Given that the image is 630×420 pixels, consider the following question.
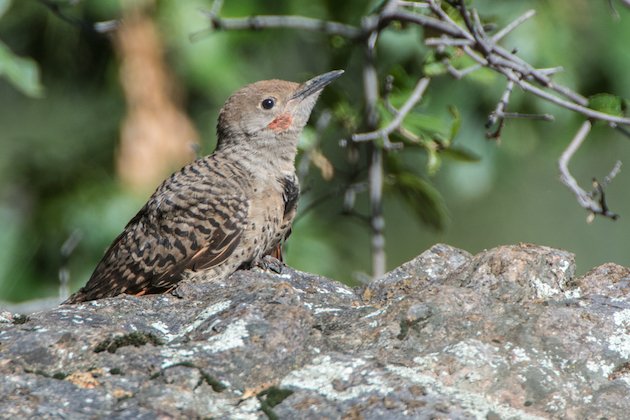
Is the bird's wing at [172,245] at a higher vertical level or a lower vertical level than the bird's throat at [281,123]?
lower

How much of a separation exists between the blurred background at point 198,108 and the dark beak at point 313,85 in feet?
0.92

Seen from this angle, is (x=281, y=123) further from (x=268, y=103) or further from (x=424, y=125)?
(x=424, y=125)

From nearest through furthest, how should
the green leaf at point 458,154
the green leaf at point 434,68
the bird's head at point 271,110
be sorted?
1. the green leaf at point 434,68
2. the green leaf at point 458,154
3. the bird's head at point 271,110

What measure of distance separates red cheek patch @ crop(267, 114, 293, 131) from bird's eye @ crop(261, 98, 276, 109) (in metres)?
0.07

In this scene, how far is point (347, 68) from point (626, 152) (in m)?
4.29

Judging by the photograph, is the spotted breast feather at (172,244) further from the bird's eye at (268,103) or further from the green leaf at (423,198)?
the green leaf at (423,198)

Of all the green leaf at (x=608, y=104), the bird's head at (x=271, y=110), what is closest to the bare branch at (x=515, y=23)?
the green leaf at (x=608, y=104)

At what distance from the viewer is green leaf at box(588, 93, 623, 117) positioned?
4535 millimetres

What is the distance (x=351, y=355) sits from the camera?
2734 mm

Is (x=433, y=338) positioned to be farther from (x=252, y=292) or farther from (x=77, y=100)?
(x=77, y=100)

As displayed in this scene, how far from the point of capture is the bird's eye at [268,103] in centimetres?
543

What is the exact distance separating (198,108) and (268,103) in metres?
1.37

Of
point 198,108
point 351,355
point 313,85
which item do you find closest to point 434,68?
point 313,85

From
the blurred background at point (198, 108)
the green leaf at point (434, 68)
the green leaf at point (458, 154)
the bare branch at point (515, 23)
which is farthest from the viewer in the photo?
the blurred background at point (198, 108)
